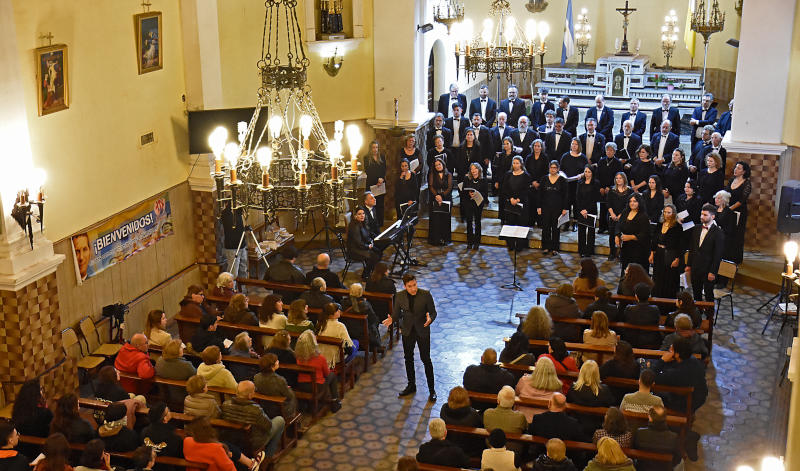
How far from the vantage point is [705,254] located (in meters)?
11.9

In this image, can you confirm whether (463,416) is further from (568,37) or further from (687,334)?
(568,37)

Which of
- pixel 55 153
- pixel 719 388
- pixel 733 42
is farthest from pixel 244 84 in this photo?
pixel 733 42

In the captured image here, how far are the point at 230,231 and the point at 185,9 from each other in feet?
9.88

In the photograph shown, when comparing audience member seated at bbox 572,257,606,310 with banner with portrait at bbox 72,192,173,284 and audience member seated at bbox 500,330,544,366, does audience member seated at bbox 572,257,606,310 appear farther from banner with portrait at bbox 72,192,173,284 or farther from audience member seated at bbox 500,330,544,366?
banner with portrait at bbox 72,192,173,284

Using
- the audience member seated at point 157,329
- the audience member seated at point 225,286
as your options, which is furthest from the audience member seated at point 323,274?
the audience member seated at point 157,329

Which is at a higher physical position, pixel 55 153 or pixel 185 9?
pixel 185 9

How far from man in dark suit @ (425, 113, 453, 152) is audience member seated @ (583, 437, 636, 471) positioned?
31.1 ft

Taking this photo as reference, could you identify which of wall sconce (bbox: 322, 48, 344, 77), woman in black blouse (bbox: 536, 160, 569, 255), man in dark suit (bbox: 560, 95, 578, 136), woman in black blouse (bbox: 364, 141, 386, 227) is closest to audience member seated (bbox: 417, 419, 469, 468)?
woman in black blouse (bbox: 536, 160, 569, 255)

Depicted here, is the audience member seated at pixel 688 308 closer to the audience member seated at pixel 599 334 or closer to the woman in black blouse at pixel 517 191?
the audience member seated at pixel 599 334

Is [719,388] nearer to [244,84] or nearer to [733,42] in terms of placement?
[244,84]

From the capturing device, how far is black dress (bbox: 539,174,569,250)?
566 inches

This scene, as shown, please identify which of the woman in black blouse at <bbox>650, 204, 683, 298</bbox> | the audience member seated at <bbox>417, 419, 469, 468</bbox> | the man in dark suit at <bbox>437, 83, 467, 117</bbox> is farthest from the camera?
the man in dark suit at <bbox>437, 83, 467, 117</bbox>

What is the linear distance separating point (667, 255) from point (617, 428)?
519 cm

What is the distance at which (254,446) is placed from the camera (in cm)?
822
